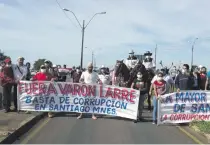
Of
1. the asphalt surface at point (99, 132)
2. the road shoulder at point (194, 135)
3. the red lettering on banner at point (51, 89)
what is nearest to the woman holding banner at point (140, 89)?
the asphalt surface at point (99, 132)

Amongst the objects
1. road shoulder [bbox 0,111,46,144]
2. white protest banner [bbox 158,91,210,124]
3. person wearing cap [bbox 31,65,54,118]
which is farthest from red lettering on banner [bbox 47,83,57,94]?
white protest banner [bbox 158,91,210,124]

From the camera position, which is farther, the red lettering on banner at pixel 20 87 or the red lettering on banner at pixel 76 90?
the red lettering on banner at pixel 20 87

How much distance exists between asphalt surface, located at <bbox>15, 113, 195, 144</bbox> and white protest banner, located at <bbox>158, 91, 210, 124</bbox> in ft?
1.76

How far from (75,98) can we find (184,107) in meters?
3.36

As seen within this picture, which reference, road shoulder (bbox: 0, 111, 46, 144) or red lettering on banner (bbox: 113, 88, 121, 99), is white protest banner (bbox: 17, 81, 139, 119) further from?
road shoulder (bbox: 0, 111, 46, 144)

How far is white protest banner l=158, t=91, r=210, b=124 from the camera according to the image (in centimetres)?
1184

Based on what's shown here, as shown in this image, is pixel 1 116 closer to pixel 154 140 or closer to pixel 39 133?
pixel 39 133

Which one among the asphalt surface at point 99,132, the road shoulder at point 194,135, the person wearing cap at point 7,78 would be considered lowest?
the road shoulder at point 194,135

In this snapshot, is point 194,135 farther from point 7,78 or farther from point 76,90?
point 7,78

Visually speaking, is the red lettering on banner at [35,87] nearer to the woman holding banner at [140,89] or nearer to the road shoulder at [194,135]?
the woman holding banner at [140,89]

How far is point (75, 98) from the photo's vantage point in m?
12.8

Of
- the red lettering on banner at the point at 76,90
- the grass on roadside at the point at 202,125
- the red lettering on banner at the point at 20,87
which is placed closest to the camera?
the grass on roadside at the point at 202,125

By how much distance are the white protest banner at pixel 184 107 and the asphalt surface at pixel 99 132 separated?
54 centimetres

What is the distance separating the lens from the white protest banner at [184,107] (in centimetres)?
1184
